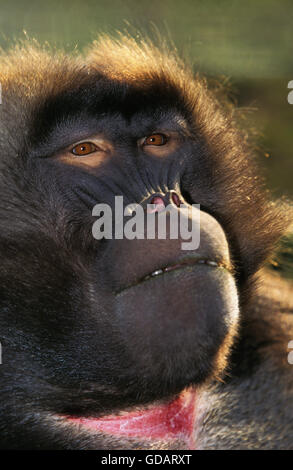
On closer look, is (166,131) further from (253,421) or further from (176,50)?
(253,421)

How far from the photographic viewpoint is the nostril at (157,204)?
1353mm

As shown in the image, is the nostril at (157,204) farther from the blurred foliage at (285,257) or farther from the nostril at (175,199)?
the blurred foliage at (285,257)

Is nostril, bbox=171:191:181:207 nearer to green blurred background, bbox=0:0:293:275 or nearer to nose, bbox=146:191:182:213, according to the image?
nose, bbox=146:191:182:213

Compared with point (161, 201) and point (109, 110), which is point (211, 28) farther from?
point (161, 201)

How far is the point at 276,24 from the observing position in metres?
2.32

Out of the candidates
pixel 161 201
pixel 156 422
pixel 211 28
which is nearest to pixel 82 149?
pixel 161 201

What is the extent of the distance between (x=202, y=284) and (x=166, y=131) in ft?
Answer: 1.54

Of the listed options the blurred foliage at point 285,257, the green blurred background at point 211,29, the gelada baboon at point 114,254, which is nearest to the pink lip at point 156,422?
the gelada baboon at point 114,254

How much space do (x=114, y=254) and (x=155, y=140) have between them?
0.38 m

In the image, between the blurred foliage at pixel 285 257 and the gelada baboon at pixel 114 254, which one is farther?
the blurred foliage at pixel 285 257

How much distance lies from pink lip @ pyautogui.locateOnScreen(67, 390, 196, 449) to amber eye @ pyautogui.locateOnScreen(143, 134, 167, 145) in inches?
24.3

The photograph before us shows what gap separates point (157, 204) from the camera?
1.38 metres

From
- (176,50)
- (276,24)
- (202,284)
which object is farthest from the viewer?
(276,24)

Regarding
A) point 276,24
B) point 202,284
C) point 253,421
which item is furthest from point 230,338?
point 276,24
